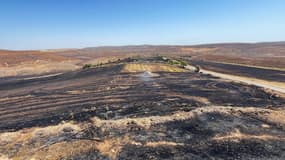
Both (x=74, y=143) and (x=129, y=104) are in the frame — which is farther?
(x=129, y=104)

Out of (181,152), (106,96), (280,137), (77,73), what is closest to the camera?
(181,152)

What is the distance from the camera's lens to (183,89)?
66.8 ft

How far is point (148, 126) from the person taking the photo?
11.6 m

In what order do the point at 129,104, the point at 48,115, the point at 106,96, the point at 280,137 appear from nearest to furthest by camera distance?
1. the point at 280,137
2. the point at 48,115
3. the point at 129,104
4. the point at 106,96

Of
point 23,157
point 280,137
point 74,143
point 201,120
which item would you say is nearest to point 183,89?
point 201,120

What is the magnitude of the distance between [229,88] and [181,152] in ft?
43.3

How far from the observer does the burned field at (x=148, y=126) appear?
9.18m

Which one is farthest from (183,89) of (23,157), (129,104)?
(23,157)

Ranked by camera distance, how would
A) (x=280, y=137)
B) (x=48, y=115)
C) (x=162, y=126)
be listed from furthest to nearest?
1. (x=48, y=115)
2. (x=162, y=126)
3. (x=280, y=137)

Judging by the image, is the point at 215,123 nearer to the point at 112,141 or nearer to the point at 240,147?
the point at 240,147

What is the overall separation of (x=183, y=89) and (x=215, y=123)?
28.7 feet

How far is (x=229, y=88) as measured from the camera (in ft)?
67.2

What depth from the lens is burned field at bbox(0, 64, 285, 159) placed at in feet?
30.1

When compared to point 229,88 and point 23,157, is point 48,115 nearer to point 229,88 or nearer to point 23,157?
point 23,157
